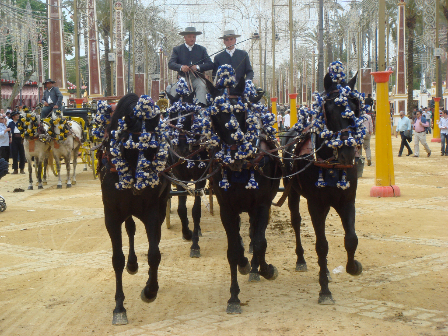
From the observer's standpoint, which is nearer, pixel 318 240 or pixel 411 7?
pixel 318 240

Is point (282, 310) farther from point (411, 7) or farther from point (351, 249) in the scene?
point (411, 7)

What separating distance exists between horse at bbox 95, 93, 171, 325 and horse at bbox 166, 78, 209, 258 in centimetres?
128

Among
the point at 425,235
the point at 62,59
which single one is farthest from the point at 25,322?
the point at 62,59

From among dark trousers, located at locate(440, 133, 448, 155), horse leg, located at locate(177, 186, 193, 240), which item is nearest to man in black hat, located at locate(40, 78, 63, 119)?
horse leg, located at locate(177, 186, 193, 240)

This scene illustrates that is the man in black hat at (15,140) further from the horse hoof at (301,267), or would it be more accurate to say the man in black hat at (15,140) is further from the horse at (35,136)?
the horse hoof at (301,267)

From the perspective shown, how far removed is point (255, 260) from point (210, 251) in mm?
1906

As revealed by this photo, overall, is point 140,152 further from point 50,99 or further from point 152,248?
point 50,99

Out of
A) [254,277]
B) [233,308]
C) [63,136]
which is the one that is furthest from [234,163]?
[63,136]

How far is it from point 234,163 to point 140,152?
947 millimetres

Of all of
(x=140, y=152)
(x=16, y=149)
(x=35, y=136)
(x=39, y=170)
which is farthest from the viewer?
(x=16, y=149)

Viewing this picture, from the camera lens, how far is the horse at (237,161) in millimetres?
5453

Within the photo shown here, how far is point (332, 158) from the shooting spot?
18.4ft

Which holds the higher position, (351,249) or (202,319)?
(351,249)

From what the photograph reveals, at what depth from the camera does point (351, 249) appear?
5867mm
